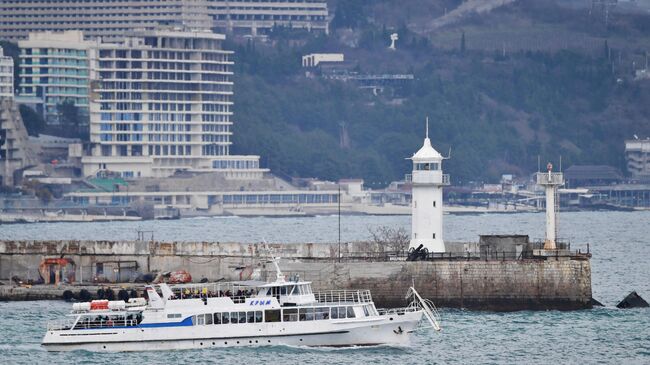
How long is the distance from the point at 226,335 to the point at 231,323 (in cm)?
45

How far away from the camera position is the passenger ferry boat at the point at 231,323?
258ft

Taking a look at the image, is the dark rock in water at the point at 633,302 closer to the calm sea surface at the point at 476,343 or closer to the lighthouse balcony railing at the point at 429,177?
the calm sea surface at the point at 476,343

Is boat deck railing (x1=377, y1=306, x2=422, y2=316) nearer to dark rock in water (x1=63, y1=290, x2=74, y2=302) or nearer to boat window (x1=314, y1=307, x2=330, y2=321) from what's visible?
boat window (x1=314, y1=307, x2=330, y2=321)

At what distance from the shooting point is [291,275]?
3551 inches

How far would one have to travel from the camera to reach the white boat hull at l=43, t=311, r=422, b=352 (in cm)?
7875

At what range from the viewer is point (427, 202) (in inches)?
3691

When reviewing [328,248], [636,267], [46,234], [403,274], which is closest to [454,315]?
[403,274]

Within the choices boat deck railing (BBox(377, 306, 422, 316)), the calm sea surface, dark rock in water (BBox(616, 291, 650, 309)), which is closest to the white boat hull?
the calm sea surface

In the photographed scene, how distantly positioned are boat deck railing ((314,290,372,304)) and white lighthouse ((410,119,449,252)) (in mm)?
5596

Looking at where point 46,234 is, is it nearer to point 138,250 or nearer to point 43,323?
point 138,250

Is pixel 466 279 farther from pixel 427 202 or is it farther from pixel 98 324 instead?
pixel 98 324

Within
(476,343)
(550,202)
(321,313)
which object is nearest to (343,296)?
(476,343)

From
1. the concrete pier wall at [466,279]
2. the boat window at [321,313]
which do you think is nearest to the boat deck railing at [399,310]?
the boat window at [321,313]

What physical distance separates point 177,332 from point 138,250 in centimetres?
2122
